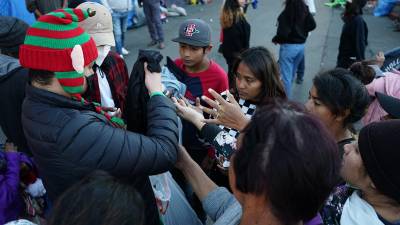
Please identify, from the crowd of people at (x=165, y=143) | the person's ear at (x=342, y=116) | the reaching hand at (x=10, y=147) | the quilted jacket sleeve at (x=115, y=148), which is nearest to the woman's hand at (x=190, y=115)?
the crowd of people at (x=165, y=143)

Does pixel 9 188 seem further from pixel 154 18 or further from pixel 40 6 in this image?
pixel 154 18

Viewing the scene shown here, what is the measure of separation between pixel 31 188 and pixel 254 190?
1.60 metres

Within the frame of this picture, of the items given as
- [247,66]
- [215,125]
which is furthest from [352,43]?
[215,125]

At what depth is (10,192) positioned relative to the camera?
194 cm

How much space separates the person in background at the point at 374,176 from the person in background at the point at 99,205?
2.58 feet

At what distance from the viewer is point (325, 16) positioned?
424 inches

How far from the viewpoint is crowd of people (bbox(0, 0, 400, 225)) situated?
97cm

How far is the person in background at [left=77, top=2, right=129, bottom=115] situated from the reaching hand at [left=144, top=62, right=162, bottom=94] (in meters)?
0.35

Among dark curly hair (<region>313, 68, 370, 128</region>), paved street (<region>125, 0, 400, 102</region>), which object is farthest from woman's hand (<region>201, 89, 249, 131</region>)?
paved street (<region>125, 0, 400, 102</region>)

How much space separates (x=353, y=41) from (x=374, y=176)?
155 inches

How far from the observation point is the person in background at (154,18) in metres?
7.21

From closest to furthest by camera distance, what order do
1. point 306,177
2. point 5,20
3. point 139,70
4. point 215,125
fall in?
1. point 306,177
2. point 139,70
3. point 215,125
4. point 5,20

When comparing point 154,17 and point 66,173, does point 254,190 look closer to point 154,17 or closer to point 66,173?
point 66,173

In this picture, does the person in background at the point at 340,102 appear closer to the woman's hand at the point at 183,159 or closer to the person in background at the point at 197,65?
the woman's hand at the point at 183,159
